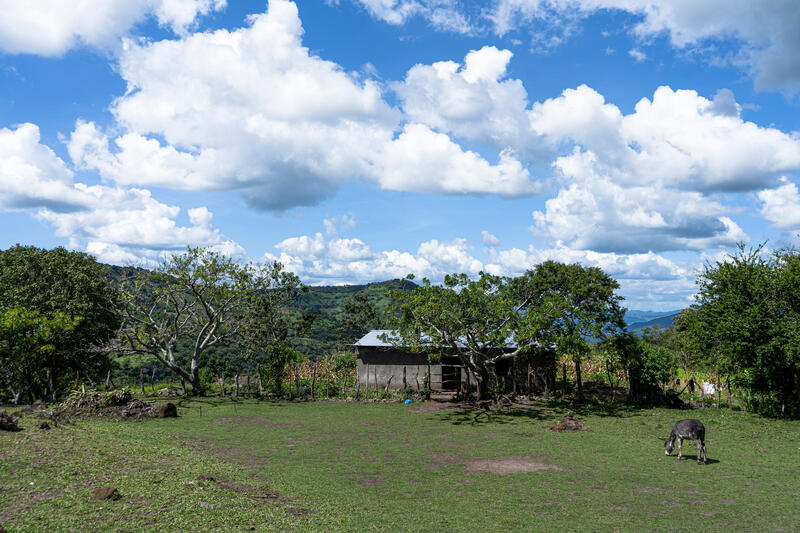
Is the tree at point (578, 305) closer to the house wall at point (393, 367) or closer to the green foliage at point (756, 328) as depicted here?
the green foliage at point (756, 328)

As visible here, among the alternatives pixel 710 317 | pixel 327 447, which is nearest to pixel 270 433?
pixel 327 447

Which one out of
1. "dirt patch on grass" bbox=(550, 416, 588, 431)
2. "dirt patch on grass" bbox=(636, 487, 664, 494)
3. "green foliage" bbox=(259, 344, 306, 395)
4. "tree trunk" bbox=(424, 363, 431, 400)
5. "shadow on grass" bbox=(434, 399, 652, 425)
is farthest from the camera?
"green foliage" bbox=(259, 344, 306, 395)

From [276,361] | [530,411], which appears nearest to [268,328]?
[276,361]

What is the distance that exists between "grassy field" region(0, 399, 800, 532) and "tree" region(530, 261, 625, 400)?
20.2ft

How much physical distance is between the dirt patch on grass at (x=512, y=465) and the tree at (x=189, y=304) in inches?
922

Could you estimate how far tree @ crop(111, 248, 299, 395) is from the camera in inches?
1315

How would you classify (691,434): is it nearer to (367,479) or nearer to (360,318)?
(367,479)

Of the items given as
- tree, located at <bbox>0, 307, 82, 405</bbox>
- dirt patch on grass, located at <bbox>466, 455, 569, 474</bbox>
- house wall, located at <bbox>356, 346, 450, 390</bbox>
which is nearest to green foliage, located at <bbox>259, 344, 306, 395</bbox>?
house wall, located at <bbox>356, 346, 450, 390</bbox>

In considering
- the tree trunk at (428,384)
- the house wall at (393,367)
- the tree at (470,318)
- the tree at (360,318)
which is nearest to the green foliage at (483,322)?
the tree at (470,318)

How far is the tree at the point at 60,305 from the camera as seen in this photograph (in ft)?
97.1

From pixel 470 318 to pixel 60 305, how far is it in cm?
2620

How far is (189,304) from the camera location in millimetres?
35344

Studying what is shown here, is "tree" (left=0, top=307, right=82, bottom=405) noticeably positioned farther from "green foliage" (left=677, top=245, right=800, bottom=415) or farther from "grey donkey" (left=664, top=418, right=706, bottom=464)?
"green foliage" (left=677, top=245, right=800, bottom=415)

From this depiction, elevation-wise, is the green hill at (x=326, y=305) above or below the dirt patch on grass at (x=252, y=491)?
above
